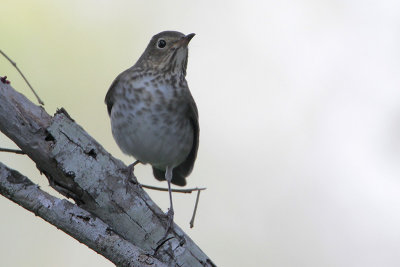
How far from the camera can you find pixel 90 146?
121 inches

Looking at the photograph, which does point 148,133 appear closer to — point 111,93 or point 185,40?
point 111,93

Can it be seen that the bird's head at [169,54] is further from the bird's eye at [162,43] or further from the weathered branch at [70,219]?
the weathered branch at [70,219]

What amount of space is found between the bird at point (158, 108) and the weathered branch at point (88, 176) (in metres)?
1.37

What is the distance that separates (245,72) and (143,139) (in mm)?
2359

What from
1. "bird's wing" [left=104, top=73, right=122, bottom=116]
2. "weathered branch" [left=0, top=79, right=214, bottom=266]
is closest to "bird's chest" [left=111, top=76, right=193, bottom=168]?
"bird's wing" [left=104, top=73, right=122, bottom=116]

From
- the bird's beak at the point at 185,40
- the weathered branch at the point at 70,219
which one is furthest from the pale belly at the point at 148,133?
the weathered branch at the point at 70,219

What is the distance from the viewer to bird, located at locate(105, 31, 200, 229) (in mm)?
4570

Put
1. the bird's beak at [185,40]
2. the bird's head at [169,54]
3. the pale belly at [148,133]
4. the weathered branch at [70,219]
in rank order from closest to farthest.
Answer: the weathered branch at [70,219], the pale belly at [148,133], the bird's beak at [185,40], the bird's head at [169,54]

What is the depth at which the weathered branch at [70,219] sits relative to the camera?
256cm

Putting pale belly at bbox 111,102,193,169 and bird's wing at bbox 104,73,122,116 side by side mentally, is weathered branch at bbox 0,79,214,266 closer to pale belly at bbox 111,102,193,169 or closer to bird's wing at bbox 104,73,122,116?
pale belly at bbox 111,102,193,169

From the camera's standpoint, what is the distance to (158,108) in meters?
4.58

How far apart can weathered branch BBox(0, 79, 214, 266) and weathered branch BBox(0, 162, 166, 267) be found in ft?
0.69

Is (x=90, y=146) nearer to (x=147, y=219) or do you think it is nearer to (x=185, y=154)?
(x=147, y=219)

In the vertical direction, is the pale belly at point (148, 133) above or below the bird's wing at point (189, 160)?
below
